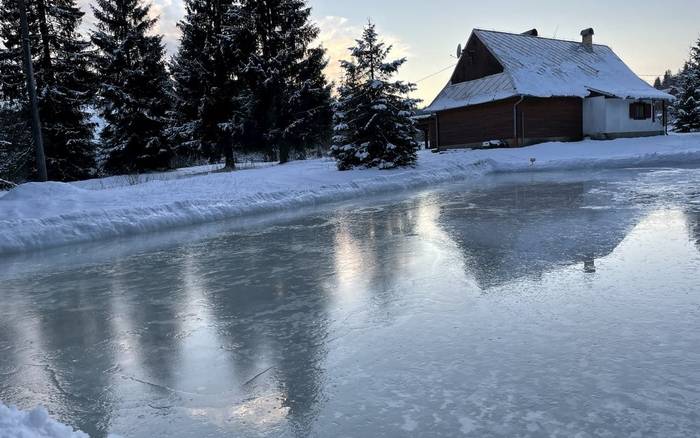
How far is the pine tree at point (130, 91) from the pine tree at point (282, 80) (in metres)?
5.15

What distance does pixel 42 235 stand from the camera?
423 inches

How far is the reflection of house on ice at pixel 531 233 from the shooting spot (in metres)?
6.61

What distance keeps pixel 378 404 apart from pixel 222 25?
3025 cm

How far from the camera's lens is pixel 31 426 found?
2.72 metres

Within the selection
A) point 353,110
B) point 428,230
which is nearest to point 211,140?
point 353,110

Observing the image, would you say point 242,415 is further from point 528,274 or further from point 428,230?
point 428,230

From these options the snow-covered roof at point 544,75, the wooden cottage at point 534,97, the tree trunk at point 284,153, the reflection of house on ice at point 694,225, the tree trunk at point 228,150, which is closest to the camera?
the reflection of house on ice at point 694,225

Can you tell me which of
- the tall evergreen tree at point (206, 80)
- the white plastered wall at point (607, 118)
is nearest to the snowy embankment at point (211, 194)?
the white plastered wall at point (607, 118)

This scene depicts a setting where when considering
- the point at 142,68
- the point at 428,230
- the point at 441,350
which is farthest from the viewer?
the point at 142,68

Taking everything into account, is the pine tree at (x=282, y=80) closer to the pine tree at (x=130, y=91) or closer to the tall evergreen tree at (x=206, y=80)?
the tall evergreen tree at (x=206, y=80)

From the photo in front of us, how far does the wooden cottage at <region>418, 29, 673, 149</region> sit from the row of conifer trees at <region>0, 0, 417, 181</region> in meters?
9.37

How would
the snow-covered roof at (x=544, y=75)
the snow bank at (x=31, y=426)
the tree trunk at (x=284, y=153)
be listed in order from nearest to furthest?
1. the snow bank at (x=31, y=426)
2. the tree trunk at (x=284, y=153)
3. the snow-covered roof at (x=544, y=75)

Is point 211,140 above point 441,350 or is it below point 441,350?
above

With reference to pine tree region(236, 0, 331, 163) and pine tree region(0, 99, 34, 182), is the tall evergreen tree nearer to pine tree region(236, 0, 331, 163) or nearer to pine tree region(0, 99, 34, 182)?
pine tree region(236, 0, 331, 163)
